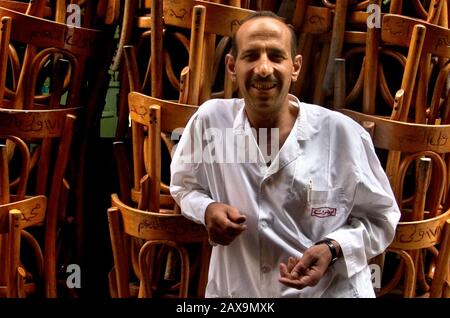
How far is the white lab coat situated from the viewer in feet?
3.66

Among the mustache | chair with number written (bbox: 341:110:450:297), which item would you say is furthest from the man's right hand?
chair with number written (bbox: 341:110:450:297)

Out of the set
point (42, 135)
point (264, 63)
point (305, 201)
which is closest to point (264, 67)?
point (264, 63)

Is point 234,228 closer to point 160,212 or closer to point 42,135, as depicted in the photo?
point 160,212

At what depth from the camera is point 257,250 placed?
1.13 metres

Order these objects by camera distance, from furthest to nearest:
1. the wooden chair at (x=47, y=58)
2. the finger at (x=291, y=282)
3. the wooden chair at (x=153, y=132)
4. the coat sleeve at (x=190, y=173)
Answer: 1. the wooden chair at (x=47, y=58)
2. the wooden chair at (x=153, y=132)
3. the coat sleeve at (x=190, y=173)
4. the finger at (x=291, y=282)

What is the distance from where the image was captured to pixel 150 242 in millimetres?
1323

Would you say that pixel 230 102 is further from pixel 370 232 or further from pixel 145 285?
pixel 145 285

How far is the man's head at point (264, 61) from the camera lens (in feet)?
3.50

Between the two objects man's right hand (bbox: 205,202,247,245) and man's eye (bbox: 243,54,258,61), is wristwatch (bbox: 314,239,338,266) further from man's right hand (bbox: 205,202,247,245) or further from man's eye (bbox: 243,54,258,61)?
man's eye (bbox: 243,54,258,61)

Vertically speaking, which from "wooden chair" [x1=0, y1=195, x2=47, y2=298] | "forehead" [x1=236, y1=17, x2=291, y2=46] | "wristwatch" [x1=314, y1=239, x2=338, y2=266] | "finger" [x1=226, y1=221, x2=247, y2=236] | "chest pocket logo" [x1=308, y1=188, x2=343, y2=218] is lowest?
"wooden chair" [x1=0, y1=195, x2=47, y2=298]

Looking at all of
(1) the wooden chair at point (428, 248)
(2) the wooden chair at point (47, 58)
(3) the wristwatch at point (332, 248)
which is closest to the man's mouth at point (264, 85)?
(3) the wristwatch at point (332, 248)

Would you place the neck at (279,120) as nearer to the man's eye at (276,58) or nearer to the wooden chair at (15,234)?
the man's eye at (276,58)

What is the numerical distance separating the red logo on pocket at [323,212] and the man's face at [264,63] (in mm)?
180

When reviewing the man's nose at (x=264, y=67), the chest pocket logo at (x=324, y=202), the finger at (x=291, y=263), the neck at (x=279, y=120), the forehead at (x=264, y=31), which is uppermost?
the forehead at (x=264, y=31)
